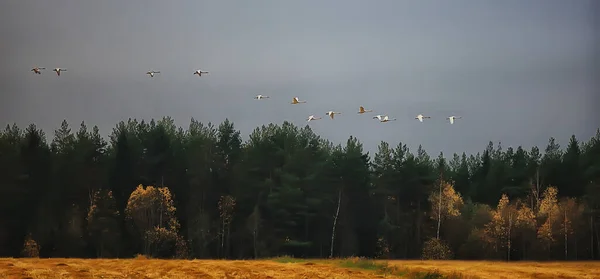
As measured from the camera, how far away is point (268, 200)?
49375 millimetres

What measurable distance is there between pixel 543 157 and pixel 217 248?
2227cm

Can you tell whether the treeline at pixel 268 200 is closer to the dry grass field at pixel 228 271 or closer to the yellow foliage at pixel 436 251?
the yellow foliage at pixel 436 251

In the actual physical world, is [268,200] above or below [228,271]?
above

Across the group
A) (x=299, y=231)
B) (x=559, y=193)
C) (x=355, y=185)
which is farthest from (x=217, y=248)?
(x=559, y=193)

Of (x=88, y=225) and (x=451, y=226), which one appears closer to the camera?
(x=88, y=225)

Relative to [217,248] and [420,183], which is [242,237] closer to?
[217,248]

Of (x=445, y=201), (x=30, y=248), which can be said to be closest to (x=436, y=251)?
(x=445, y=201)

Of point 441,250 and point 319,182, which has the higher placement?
point 319,182

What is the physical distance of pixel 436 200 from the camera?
50.8 m

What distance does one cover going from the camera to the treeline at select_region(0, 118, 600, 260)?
45344 mm

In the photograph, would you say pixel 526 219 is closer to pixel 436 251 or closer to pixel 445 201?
pixel 445 201

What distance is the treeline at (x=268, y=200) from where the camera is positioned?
45.3 meters

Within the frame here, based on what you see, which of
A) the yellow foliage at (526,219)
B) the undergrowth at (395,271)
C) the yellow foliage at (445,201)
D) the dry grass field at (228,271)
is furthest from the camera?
the yellow foliage at (445,201)

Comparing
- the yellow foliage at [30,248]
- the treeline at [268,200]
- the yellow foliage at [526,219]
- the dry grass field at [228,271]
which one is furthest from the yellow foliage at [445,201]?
the yellow foliage at [30,248]
